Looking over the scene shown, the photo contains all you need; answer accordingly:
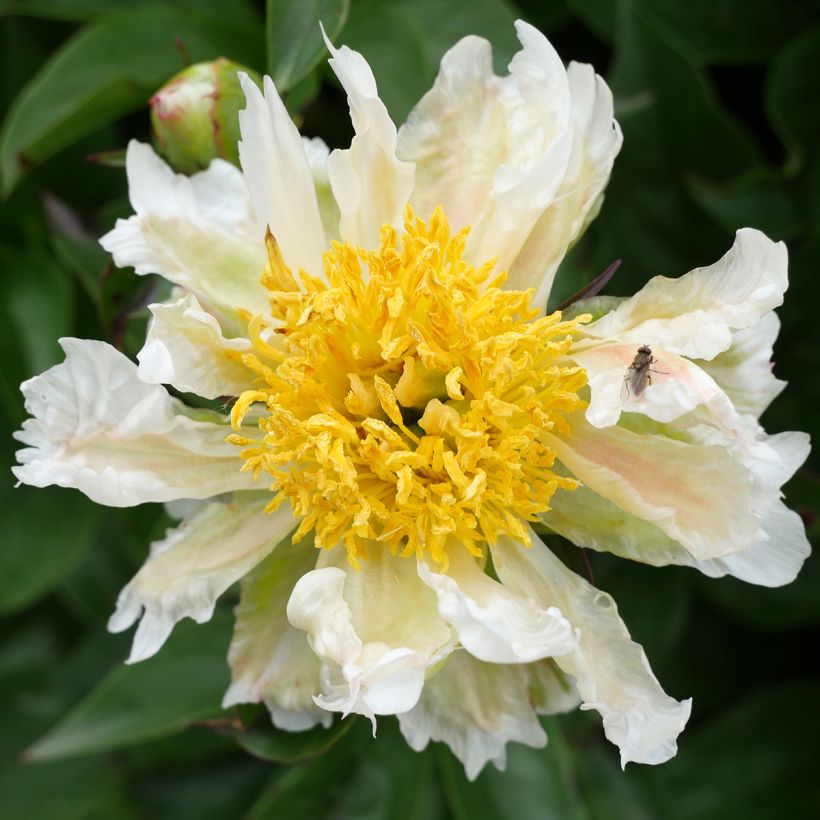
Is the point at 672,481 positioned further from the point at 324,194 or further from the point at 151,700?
the point at 151,700

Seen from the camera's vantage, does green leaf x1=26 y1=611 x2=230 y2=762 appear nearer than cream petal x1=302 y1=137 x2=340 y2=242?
No

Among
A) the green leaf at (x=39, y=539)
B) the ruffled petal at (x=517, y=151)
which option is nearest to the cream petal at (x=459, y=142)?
the ruffled petal at (x=517, y=151)

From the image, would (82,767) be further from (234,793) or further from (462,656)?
(462,656)

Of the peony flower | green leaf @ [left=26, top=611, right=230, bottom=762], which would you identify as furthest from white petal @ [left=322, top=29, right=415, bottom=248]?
green leaf @ [left=26, top=611, right=230, bottom=762]

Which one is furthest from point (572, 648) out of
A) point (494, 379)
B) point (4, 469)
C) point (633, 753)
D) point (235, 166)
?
point (4, 469)

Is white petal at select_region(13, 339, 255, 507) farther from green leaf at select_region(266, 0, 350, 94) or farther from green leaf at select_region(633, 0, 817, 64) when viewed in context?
green leaf at select_region(633, 0, 817, 64)

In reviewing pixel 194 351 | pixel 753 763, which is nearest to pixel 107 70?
pixel 194 351

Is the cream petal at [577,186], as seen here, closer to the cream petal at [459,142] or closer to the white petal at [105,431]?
the cream petal at [459,142]
